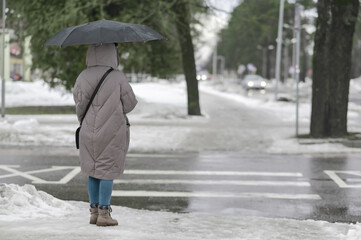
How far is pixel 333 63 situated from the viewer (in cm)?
1485

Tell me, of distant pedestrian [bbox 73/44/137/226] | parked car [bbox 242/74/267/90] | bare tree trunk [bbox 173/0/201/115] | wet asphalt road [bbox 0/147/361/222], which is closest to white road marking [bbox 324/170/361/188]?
wet asphalt road [bbox 0/147/361/222]

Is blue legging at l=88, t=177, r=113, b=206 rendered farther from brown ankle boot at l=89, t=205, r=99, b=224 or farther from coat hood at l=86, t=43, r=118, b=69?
coat hood at l=86, t=43, r=118, b=69

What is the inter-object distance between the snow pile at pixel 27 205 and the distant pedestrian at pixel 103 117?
1.03 metres

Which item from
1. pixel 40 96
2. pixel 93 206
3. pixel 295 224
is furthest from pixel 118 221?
pixel 40 96

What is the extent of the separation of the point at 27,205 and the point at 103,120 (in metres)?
1.67

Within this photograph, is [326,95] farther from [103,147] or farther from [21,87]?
[21,87]

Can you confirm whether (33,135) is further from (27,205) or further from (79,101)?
(79,101)

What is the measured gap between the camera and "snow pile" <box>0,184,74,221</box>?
6.51 meters

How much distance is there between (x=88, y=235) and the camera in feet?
18.2

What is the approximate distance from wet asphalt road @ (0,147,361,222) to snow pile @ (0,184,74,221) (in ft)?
3.85

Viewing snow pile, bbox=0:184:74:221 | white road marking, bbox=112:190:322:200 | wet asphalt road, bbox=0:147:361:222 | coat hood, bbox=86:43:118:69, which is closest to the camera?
coat hood, bbox=86:43:118:69

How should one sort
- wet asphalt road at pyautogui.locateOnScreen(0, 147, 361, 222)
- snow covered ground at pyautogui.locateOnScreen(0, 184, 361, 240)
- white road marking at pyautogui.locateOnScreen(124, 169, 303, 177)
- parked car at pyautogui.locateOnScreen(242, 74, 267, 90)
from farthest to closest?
parked car at pyautogui.locateOnScreen(242, 74, 267, 90) → white road marking at pyautogui.locateOnScreen(124, 169, 303, 177) → wet asphalt road at pyautogui.locateOnScreen(0, 147, 361, 222) → snow covered ground at pyautogui.locateOnScreen(0, 184, 361, 240)

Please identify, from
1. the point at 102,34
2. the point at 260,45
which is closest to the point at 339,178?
the point at 102,34

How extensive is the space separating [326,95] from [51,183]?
777 centimetres
